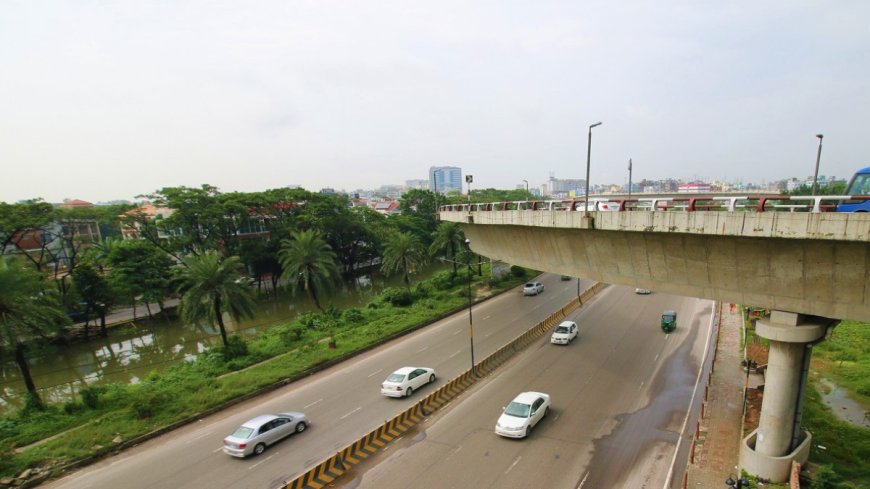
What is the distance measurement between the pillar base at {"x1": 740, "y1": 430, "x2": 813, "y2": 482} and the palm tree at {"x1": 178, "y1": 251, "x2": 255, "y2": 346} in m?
27.2

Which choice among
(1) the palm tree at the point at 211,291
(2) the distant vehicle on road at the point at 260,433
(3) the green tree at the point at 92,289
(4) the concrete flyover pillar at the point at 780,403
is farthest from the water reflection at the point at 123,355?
(4) the concrete flyover pillar at the point at 780,403

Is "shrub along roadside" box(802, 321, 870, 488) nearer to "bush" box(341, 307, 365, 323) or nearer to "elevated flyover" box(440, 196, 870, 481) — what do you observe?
"elevated flyover" box(440, 196, 870, 481)

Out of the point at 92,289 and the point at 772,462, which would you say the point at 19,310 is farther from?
the point at 772,462

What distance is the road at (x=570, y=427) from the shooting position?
44.1ft

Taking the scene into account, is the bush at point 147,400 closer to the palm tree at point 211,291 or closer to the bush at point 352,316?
the palm tree at point 211,291

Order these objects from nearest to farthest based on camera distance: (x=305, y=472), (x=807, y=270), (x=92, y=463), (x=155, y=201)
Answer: (x=807, y=270) < (x=305, y=472) < (x=92, y=463) < (x=155, y=201)

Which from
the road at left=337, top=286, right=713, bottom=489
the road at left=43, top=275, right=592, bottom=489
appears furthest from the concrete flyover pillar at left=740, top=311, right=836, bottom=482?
the road at left=43, top=275, right=592, bottom=489

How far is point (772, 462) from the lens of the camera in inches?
490

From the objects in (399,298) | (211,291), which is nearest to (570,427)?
(211,291)

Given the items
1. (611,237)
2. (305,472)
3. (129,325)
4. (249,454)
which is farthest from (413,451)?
(129,325)

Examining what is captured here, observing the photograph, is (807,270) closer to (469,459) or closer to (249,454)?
(469,459)

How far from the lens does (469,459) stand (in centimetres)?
1440

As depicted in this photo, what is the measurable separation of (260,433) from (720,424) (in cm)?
1851

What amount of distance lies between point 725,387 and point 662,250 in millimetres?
10470
